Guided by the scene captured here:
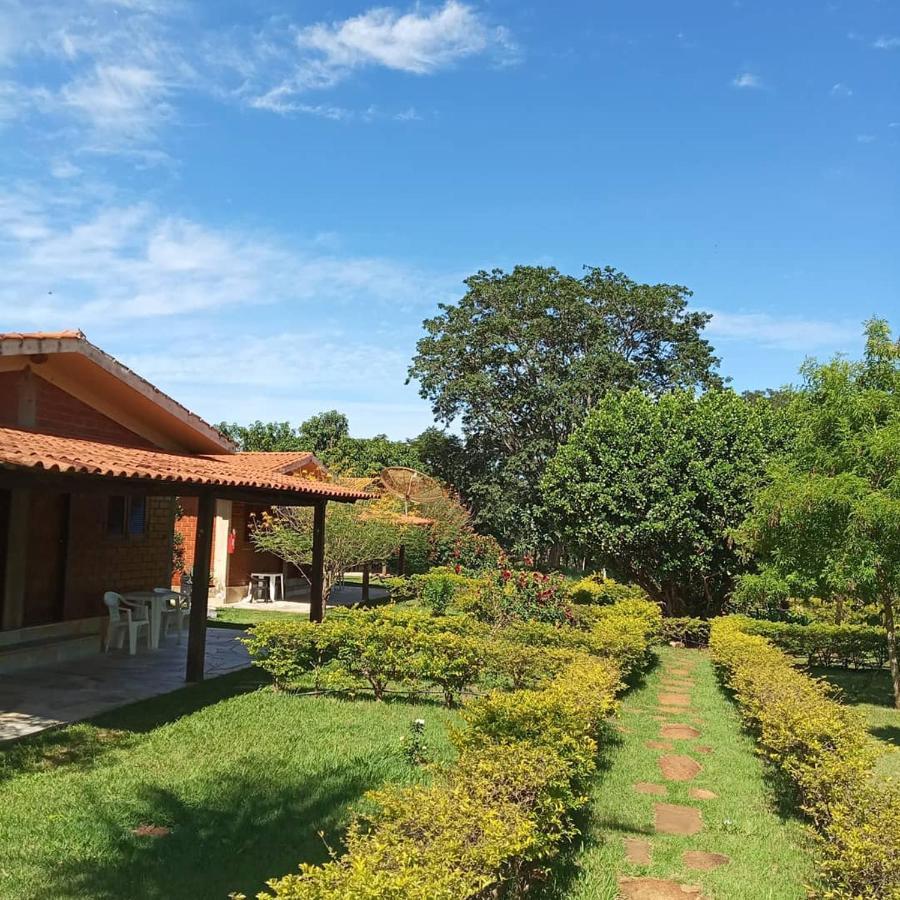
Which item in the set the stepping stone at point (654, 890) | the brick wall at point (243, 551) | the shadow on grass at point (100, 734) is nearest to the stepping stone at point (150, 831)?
the shadow on grass at point (100, 734)

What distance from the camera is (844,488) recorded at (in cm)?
881

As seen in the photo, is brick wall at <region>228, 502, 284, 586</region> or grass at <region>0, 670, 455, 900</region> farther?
brick wall at <region>228, 502, 284, 586</region>

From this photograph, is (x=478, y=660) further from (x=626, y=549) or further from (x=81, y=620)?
(x=626, y=549)

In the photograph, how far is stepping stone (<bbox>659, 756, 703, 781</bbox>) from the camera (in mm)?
7094

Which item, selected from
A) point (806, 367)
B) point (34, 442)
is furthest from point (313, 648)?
point (806, 367)

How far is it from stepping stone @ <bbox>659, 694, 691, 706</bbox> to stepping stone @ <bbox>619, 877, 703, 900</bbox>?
612 centimetres

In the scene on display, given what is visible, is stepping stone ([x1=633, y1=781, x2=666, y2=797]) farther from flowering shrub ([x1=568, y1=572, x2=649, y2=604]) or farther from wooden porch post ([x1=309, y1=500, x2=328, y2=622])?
flowering shrub ([x1=568, y1=572, x2=649, y2=604])

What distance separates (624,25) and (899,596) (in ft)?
29.8

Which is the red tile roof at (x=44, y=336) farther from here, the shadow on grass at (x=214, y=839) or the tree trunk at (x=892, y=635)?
the tree trunk at (x=892, y=635)

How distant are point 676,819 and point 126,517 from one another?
1044 cm

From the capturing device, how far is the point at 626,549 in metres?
19.2

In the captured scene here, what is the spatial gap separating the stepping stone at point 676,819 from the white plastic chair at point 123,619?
874cm

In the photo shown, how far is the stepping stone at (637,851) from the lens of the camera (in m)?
5.03

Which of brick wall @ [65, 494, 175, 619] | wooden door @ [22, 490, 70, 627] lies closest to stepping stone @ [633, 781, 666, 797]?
wooden door @ [22, 490, 70, 627]
